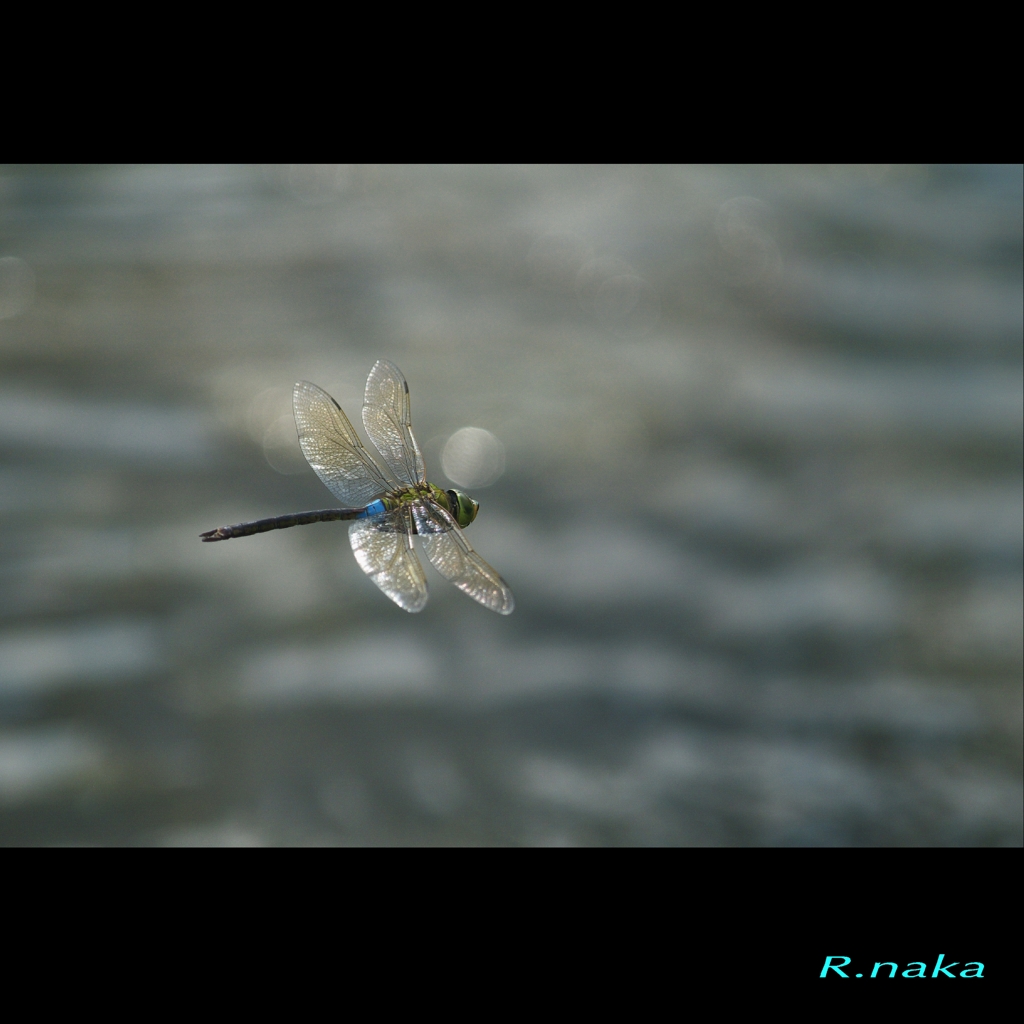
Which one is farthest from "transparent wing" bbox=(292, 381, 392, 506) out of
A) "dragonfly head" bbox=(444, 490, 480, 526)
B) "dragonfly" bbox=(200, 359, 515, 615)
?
"dragonfly head" bbox=(444, 490, 480, 526)

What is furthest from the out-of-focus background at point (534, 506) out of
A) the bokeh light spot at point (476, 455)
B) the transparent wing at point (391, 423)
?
the transparent wing at point (391, 423)

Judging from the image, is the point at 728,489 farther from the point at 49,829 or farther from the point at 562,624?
the point at 49,829

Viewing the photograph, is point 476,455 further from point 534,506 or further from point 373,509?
point 373,509

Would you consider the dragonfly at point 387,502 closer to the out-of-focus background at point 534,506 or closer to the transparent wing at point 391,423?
the transparent wing at point 391,423

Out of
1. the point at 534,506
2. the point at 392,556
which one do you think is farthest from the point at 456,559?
the point at 534,506

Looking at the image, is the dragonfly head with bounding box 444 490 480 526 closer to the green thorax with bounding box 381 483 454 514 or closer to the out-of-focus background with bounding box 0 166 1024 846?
the green thorax with bounding box 381 483 454 514

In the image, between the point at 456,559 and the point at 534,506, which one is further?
the point at 534,506

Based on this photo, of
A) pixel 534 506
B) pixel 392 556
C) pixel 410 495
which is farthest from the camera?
pixel 534 506

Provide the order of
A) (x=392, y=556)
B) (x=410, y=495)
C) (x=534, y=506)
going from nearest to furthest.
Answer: (x=392, y=556)
(x=410, y=495)
(x=534, y=506)
